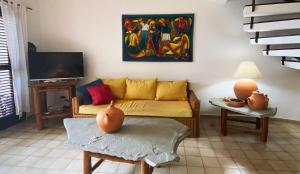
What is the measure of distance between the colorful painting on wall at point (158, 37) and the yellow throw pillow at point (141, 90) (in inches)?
19.2

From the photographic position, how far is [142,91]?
12.8ft

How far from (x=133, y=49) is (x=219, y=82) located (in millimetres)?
1747

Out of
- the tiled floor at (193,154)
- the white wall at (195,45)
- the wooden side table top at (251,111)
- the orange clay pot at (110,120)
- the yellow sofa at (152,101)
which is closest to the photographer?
the orange clay pot at (110,120)

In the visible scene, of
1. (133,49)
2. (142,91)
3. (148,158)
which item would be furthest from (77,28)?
(148,158)

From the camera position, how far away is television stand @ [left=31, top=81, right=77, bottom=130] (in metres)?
3.57

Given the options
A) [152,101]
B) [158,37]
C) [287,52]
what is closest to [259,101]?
[287,52]

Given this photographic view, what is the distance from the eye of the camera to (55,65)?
3879mm

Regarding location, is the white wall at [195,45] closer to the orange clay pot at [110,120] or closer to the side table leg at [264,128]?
the side table leg at [264,128]

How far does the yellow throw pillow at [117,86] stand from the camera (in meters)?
3.95

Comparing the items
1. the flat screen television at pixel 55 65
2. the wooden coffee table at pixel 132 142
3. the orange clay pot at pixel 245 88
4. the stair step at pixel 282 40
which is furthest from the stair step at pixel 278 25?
the flat screen television at pixel 55 65

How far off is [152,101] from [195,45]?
1321 millimetres

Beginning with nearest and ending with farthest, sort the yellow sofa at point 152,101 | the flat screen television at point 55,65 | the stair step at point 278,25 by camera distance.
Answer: the stair step at point 278,25
the yellow sofa at point 152,101
the flat screen television at point 55,65

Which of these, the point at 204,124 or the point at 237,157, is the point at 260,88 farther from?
the point at 237,157

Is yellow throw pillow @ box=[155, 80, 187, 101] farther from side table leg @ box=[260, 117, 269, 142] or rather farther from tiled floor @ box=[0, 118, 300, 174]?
side table leg @ box=[260, 117, 269, 142]
